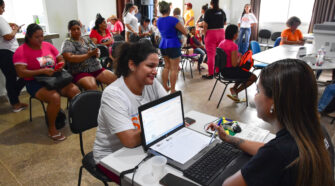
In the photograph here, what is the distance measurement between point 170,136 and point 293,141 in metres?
0.63

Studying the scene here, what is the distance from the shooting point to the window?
21.2ft

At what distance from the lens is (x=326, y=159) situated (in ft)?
2.47

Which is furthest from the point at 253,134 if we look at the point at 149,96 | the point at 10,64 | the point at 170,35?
the point at 10,64

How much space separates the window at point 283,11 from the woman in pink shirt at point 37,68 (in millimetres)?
6431

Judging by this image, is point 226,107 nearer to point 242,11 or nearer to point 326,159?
point 326,159

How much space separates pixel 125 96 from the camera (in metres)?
1.30

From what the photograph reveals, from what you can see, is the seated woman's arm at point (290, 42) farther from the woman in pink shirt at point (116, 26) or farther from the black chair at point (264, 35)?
the woman in pink shirt at point (116, 26)

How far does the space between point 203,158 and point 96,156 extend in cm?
64

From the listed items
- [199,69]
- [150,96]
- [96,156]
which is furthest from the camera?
[199,69]

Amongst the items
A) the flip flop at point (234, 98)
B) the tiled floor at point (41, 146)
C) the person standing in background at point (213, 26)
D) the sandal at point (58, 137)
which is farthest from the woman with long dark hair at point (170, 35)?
the sandal at point (58, 137)

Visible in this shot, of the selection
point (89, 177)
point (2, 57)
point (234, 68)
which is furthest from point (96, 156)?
point (2, 57)

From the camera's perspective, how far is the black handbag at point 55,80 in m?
2.52

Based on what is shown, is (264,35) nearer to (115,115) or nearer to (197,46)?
(197,46)

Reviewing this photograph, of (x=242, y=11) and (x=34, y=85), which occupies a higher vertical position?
(x=242, y=11)
